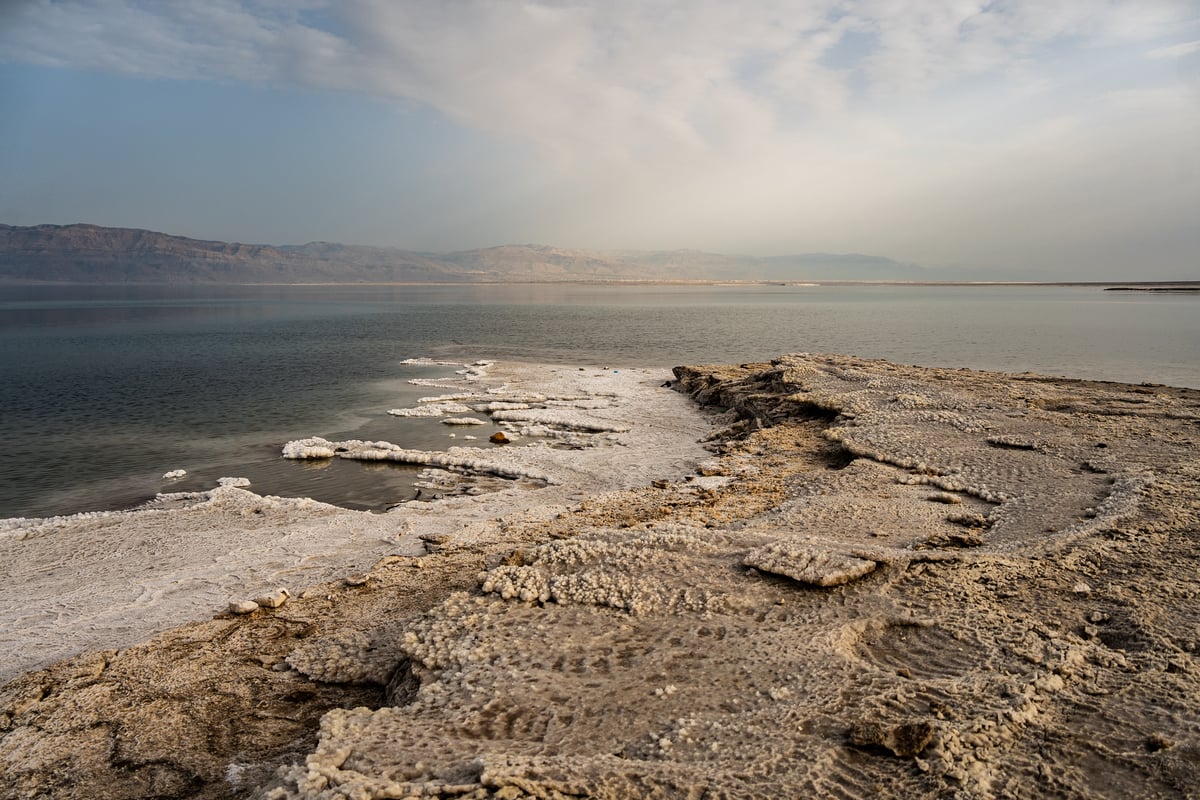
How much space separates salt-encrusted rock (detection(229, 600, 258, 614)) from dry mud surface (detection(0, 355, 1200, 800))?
0.31 feet

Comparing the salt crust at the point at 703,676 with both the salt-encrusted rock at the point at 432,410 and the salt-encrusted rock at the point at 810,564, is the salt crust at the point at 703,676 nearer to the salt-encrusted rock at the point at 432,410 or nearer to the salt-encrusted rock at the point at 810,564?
the salt-encrusted rock at the point at 810,564

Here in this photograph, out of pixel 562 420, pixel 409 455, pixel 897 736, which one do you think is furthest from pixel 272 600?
pixel 562 420

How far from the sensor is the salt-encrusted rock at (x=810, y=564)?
21.2ft

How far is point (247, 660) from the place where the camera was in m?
6.51

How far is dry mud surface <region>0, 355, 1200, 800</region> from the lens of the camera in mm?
4059

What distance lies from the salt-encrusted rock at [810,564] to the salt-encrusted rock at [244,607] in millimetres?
5523

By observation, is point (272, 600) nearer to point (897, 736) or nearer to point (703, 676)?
point (703, 676)

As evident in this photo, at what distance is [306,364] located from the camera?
33500 millimetres

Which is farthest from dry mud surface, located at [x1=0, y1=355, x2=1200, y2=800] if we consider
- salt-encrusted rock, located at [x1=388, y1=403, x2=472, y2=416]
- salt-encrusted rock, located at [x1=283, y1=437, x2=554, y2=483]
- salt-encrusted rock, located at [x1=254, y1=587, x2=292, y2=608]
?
salt-encrusted rock, located at [x1=388, y1=403, x2=472, y2=416]

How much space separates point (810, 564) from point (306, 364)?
105ft

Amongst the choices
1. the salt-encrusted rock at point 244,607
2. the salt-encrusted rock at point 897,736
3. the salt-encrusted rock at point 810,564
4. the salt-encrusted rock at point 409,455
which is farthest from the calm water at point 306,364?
the salt-encrusted rock at point 897,736

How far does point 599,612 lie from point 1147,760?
13.0 ft

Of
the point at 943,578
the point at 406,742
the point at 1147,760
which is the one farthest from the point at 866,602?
the point at 406,742

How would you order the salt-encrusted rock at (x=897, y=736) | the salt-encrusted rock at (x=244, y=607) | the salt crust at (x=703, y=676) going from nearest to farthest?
1. the salt crust at (x=703, y=676)
2. the salt-encrusted rock at (x=897, y=736)
3. the salt-encrusted rock at (x=244, y=607)
